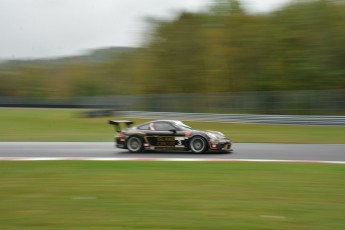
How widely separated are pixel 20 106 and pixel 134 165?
4486cm

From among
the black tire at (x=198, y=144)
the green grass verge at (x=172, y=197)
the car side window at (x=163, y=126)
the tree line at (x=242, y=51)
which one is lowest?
the green grass verge at (x=172, y=197)

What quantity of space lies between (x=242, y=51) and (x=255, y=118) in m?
8.89

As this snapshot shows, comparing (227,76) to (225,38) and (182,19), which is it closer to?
(225,38)

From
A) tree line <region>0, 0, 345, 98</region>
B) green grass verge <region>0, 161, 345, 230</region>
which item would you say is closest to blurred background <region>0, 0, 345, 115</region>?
tree line <region>0, 0, 345, 98</region>

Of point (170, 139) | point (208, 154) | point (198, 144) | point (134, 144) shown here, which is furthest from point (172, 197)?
point (134, 144)

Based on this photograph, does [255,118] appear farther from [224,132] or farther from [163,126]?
[163,126]

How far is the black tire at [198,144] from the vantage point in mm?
15080

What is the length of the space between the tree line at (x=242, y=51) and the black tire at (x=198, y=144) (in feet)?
67.4

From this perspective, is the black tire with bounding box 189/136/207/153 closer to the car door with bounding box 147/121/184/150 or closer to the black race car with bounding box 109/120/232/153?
the black race car with bounding box 109/120/232/153

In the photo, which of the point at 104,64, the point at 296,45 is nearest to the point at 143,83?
the point at 296,45

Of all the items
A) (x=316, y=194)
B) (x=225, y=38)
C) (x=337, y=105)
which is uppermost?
(x=225, y=38)

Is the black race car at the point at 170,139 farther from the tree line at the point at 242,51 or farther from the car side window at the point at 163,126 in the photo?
the tree line at the point at 242,51

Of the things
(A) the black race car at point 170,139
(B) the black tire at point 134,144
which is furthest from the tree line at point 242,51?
(B) the black tire at point 134,144

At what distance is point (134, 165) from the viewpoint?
11.8 m
